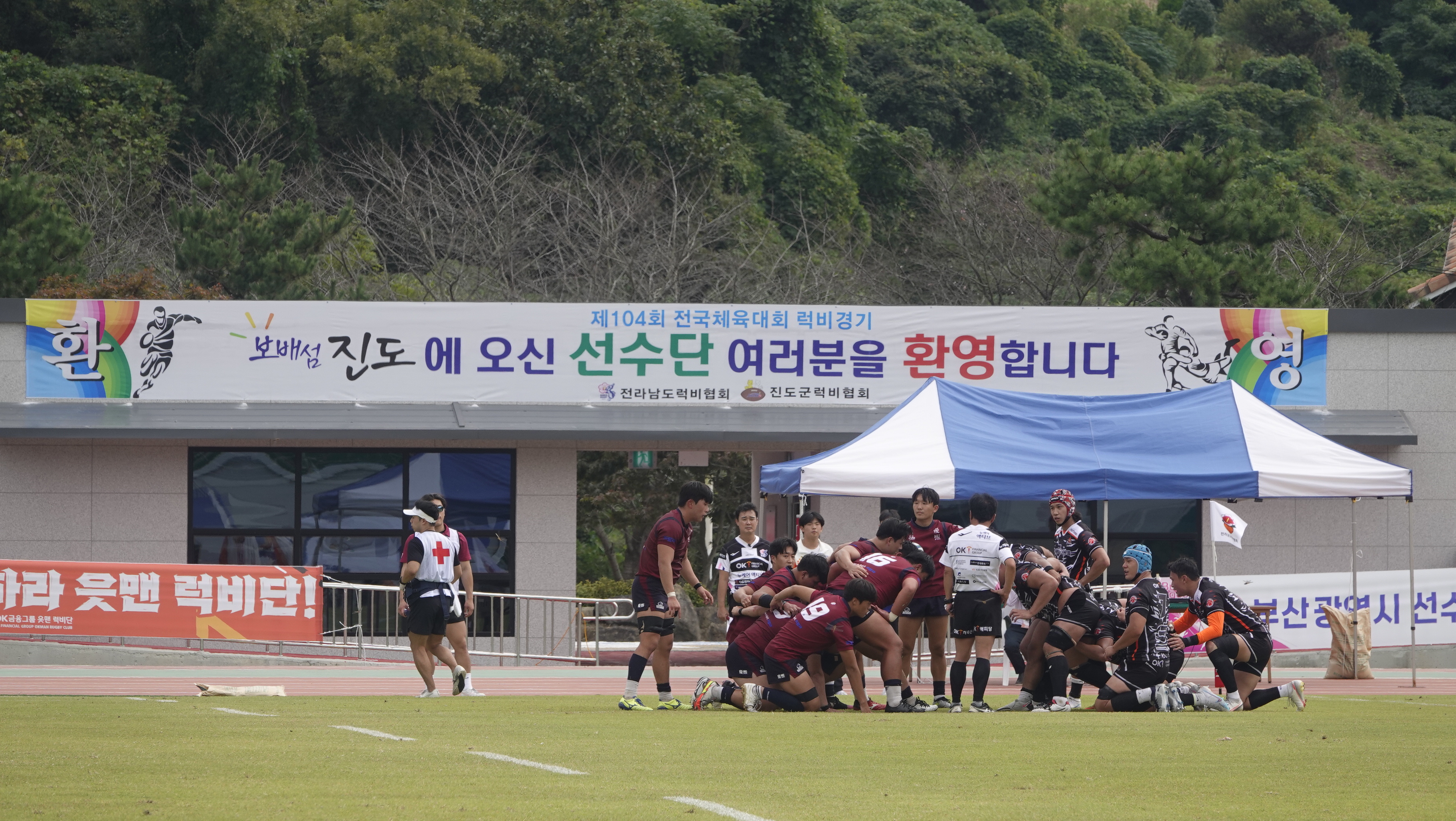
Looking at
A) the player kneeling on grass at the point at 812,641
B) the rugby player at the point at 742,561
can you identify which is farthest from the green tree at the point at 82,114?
the player kneeling on grass at the point at 812,641

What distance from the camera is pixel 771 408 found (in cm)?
2059

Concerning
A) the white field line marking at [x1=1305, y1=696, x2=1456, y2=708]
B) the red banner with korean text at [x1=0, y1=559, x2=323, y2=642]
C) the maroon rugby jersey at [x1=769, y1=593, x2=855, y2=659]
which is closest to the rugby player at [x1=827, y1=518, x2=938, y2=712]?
the maroon rugby jersey at [x1=769, y1=593, x2=855, y2=659]

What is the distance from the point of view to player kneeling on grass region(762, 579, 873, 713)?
37.4ft

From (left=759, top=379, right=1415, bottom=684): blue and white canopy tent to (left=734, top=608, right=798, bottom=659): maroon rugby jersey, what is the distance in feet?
10.4

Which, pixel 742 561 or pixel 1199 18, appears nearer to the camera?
pixel 742 561

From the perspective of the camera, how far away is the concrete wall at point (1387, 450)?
2108 centimetres

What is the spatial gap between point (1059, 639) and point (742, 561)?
97.9 inches

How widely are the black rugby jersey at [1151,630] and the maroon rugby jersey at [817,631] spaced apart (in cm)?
229

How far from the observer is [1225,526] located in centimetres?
1745

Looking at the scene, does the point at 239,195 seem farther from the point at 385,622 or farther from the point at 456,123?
the point at 385,622

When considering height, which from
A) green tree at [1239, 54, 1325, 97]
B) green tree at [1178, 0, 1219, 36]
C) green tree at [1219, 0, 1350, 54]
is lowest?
green tree at [1239, 54, 1325, 97]

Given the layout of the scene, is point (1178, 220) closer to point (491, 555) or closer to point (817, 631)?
point (491, 555)

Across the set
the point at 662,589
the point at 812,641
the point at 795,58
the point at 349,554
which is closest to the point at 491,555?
the point at 349,554

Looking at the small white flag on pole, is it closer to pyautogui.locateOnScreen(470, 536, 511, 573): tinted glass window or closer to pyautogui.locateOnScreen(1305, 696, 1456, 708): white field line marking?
pyautogui.locateOnScreen(1305, 696, 1456, 708): white field line marking
